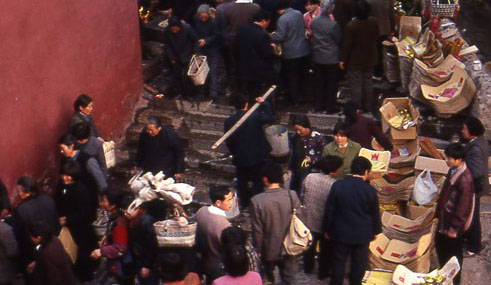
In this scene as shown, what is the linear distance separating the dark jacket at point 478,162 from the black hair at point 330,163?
1492 millimetres

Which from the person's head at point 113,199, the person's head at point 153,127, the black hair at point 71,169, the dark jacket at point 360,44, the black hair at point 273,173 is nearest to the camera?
the person's head at point 113,199

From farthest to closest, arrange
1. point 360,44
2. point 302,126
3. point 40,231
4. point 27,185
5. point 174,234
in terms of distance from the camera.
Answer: point 360,44 < point 302,126 < point 27,185 < point 174,234 < point 40,231

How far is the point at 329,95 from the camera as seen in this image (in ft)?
35.0

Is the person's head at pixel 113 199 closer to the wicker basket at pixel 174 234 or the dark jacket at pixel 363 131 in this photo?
the wicker basket at pixel 174 234

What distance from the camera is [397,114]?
1007 cm

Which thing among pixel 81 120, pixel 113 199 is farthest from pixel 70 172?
pixel 81 120

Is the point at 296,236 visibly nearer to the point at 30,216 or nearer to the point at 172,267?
the point at 172,267

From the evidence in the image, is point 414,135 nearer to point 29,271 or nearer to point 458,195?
point 458,195

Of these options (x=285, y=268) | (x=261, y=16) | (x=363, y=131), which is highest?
(x=261, y=16)

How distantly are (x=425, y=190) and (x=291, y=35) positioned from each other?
3.13m

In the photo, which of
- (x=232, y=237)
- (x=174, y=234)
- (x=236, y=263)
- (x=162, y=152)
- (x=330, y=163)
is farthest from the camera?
(x=162, y=152)

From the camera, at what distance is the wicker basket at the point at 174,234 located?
23.2ft

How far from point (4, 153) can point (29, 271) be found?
181 centimetres

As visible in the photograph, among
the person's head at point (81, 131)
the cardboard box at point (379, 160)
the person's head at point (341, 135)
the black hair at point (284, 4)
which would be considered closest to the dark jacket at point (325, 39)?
the black hair at point (284, 4)
